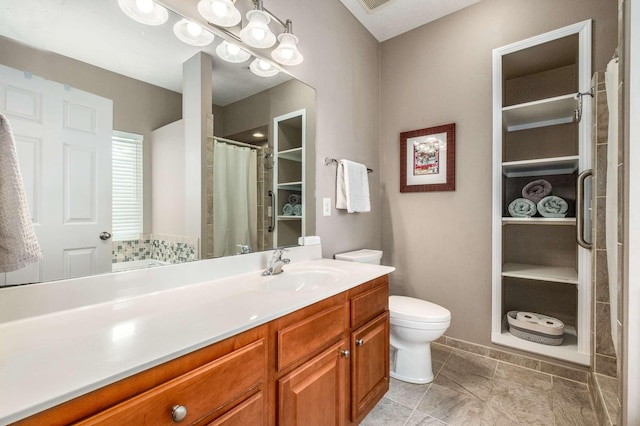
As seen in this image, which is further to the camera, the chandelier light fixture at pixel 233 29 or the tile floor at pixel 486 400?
the tile floor at pixel 486 400

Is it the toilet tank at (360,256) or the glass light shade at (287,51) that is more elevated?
the glass light shade at (287,51)

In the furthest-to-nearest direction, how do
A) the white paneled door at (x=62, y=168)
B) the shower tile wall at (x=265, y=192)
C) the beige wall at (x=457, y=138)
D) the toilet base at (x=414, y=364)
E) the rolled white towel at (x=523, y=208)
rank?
the beige wall at (x=457, y=138) → the rolled white towel at (x=523, y=208) → the toilet base at (x=414, y=364) → the shower tile wall at (x=265, y=192) → the white paneled door at (x=62, y=168)

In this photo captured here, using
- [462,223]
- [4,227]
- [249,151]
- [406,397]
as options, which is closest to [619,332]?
[406,397]

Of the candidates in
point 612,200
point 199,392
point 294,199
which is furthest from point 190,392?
point 612,200

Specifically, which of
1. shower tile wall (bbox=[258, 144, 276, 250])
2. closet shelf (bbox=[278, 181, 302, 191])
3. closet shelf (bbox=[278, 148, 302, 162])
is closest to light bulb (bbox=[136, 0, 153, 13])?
shower tile wall (bbox=[258, 144, 276, 250])

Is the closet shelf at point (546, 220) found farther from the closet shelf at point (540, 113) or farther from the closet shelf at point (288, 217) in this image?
the closet shelf at point (288, 217)

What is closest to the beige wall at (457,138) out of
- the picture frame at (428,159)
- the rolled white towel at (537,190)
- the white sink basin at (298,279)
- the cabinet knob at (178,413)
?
the picture frame at (428,159)

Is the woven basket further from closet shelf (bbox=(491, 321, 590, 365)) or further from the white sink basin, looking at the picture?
the white sink basin

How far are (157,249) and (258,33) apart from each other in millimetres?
1147

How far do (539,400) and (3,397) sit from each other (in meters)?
2.31

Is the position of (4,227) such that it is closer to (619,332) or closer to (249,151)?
(249,151)

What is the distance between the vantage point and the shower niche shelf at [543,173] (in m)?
1.80

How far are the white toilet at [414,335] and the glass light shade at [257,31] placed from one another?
5.77 feet

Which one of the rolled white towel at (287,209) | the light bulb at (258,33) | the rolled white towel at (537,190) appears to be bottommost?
the rolled white towel at (287,209)
